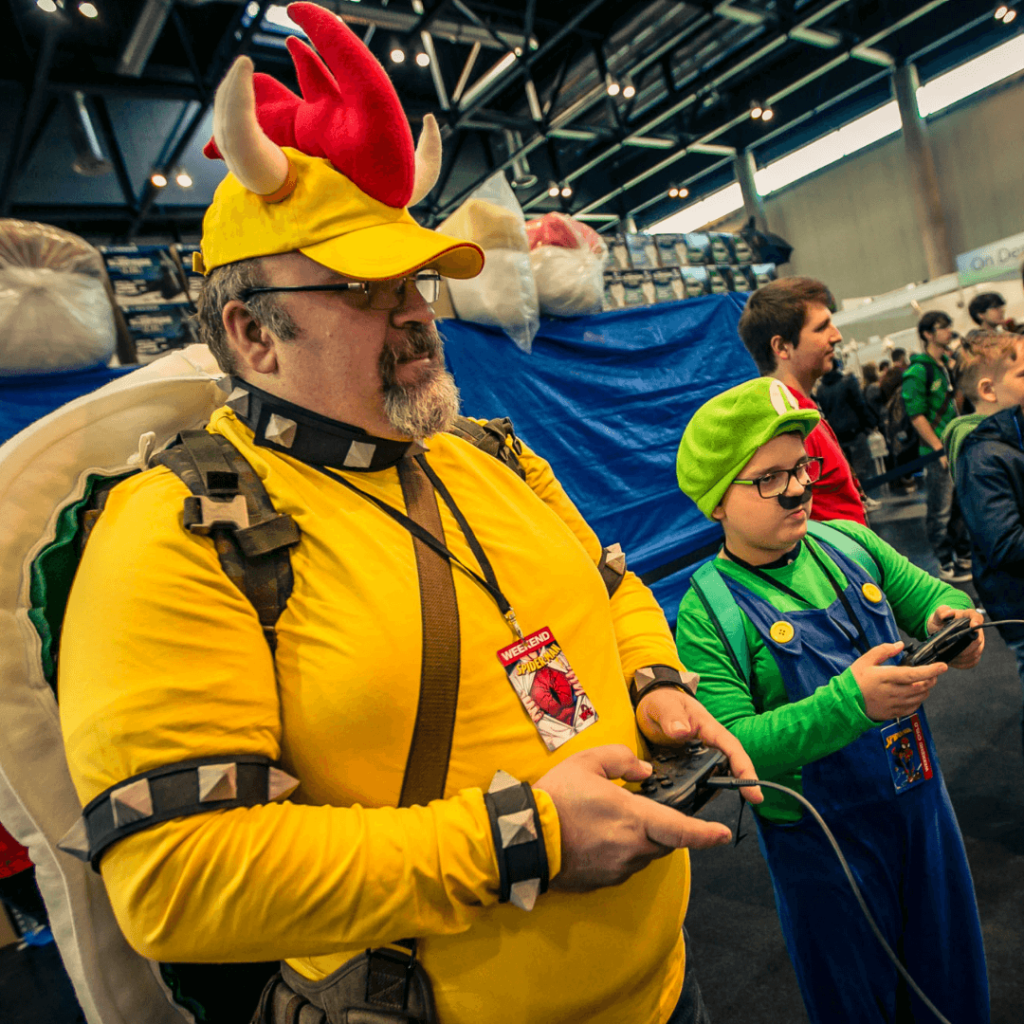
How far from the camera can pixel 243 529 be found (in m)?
0.79

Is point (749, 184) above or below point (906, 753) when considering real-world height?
above

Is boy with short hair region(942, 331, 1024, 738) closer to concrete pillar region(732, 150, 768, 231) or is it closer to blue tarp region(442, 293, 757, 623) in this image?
blue tarp region(442, 293, 757, 623)

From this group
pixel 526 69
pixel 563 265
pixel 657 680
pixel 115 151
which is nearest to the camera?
pixel 657 680

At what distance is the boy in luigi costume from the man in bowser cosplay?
0.94 feet

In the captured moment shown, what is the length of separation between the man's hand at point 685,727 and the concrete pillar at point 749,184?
1573 centimetres

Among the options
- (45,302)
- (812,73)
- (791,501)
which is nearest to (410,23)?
(45,302)

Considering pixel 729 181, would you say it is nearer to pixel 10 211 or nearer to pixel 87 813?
pixel 10 211

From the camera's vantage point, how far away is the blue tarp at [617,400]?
11.5ft

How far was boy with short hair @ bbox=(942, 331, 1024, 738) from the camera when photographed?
78.8 inches

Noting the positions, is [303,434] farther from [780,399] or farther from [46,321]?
[46,321]

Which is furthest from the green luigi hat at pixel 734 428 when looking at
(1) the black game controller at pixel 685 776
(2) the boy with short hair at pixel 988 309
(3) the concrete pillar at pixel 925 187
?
(3) the concrete pillar at pixel 925 187

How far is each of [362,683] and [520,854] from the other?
0.82ft

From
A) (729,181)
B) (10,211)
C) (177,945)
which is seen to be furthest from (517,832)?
(729,181)

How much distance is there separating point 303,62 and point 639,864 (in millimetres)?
1139
